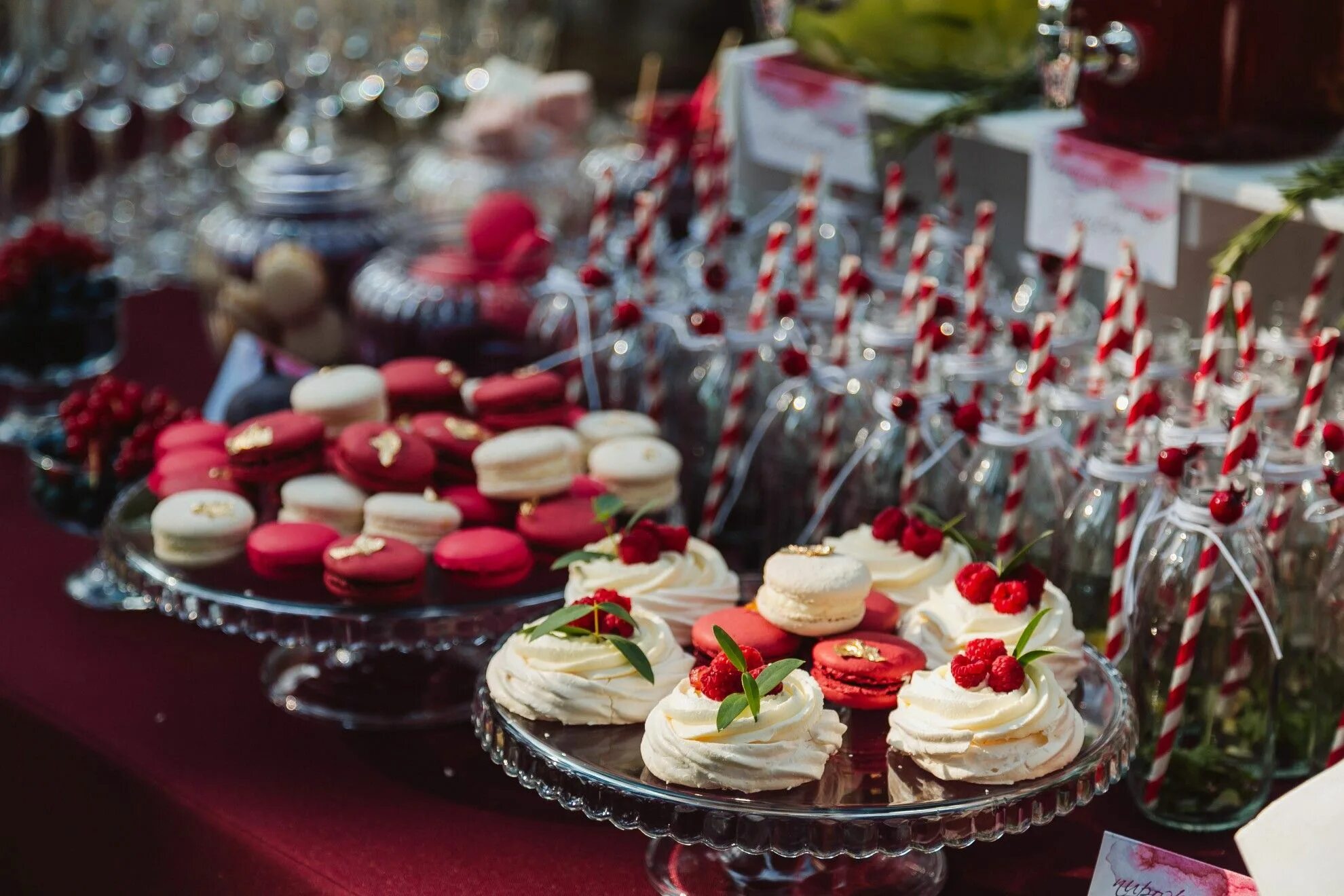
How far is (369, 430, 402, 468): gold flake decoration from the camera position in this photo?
55.3 inches

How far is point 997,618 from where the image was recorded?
1.14 m

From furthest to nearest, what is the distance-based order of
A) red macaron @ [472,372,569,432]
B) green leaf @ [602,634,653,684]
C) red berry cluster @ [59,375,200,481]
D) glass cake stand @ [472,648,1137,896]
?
red berry cluster @ [59,375,200,481]
red macaron @ [472,372,569,432]
green leaf @ [602,634,653,684]
glass cake stand @ [472,648,1137,896]

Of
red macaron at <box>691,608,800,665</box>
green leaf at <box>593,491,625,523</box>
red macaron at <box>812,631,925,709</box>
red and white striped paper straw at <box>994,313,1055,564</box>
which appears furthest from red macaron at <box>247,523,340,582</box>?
red and white striped paper straw at <box>994,313,1055,564</box>

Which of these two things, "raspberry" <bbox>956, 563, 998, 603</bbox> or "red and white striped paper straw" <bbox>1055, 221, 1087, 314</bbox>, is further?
"red and white striped paper straw" <bbox>1055, 221, 1087, 314</bbox>

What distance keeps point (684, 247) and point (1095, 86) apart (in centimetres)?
69

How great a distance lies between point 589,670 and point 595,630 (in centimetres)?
3

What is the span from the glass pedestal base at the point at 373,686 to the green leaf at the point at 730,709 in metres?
0.44

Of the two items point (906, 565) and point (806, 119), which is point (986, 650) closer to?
point (906, 565)

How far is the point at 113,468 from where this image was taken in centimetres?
163

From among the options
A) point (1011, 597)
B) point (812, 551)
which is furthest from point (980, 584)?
point (812, 551)

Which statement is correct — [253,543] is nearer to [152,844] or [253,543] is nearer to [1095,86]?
[152,844]

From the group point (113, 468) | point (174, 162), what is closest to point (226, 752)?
point (113, 468)

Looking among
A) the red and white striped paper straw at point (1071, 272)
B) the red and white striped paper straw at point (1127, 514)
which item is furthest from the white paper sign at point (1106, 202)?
the red and white striped paper straw at point (1127, 514)

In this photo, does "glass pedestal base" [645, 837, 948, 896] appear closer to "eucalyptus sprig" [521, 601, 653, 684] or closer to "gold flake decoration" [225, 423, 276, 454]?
"eucalyptus sprig" [521, 601, 653, 684]
